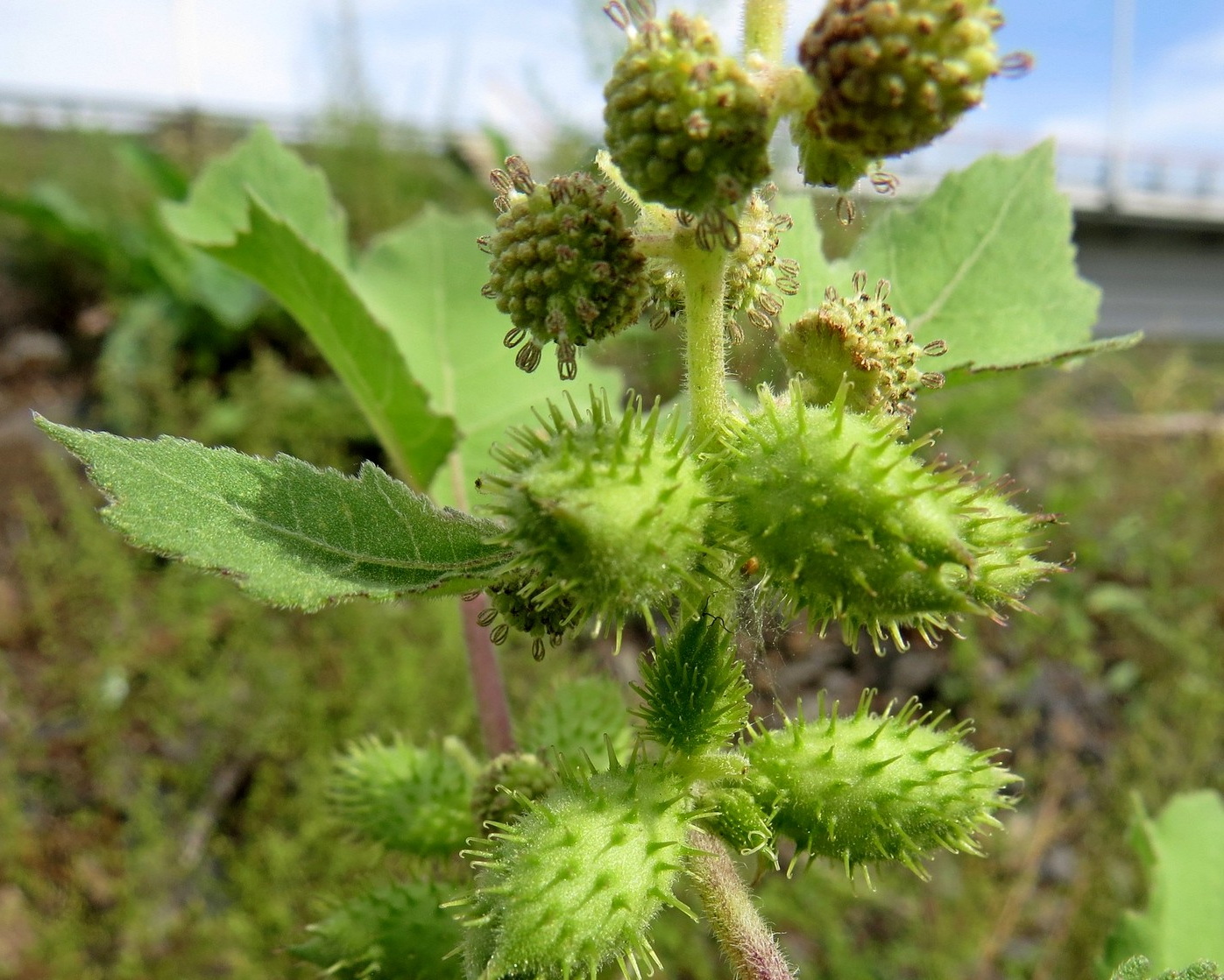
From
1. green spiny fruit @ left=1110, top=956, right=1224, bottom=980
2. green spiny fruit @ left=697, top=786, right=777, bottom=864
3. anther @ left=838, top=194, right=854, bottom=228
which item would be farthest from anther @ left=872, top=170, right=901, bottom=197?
green spiny fruit @ left=1110, top=956, right=1224, bottom=980

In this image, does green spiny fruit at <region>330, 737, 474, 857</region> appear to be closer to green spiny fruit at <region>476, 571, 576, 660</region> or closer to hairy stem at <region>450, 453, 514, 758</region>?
hairy stem at <region>450, 453, 514, 758</region>

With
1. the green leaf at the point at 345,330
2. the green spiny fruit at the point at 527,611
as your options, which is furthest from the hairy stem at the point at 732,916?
the green leaf at the point at 345,330

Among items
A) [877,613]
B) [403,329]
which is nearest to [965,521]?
[877,613]

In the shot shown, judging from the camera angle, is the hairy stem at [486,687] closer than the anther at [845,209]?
No

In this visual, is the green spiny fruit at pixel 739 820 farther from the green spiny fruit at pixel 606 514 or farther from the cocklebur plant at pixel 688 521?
the green spiny fruit at pixel 606 514

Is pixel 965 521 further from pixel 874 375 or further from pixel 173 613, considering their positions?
pixel 173 613
